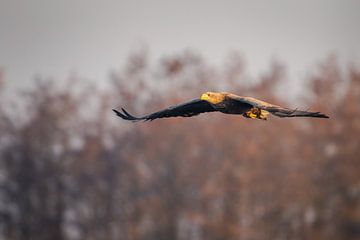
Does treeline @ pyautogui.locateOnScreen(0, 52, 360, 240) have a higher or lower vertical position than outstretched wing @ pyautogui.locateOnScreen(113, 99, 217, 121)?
higher

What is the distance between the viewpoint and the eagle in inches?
568

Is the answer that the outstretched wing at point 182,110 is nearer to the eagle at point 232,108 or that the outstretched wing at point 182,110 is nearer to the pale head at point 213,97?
the eagle at point 232,108

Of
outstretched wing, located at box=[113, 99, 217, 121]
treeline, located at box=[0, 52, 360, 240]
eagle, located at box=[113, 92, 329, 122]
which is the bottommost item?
eagle, located at box=[113, 92, 329, 122]

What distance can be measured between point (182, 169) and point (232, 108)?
2790 centimetres

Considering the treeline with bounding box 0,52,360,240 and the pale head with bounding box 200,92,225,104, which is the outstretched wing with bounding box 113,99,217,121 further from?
the treeline with bounding box 0,52,360,240

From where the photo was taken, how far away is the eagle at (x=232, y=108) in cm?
1442

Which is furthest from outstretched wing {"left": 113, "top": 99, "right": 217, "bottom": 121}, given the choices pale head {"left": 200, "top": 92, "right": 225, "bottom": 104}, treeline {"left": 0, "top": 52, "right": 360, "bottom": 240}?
treeline {"left": 0, "top": 52, "right": 360, "bottom": 240}

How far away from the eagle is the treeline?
75.9 feet

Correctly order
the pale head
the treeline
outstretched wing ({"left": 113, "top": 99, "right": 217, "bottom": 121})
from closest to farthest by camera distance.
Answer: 1. the pale head
2. outstretched wing ({"left": 113, "top": 99, "right": 217, "bottom": 121})
3. the treeline

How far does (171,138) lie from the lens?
44.6m

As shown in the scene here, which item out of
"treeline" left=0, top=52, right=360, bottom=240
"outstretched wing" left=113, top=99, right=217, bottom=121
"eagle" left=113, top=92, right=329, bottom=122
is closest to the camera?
"eagle" left=113, top=92, right=329, bottom=122

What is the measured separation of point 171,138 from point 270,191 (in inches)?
201

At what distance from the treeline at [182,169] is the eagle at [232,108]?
23.1m

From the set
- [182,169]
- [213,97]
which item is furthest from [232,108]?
[182,169]
